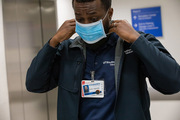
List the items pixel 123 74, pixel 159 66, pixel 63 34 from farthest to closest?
pixel 63 34, pixel 123 74, pixel 159 66

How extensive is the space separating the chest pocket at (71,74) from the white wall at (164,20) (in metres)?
1.90

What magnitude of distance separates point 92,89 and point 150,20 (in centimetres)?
213

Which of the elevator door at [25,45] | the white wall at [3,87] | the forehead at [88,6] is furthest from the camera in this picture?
the elevator door at [25,45]

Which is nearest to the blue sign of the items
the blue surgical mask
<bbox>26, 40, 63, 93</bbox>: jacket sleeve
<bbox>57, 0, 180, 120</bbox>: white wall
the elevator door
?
<bbox>57, 0, 180, 120</bbox>: white wall

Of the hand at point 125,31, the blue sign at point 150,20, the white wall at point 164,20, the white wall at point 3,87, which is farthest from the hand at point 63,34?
the blue sign at point 150,20

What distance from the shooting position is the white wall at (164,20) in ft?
9.89

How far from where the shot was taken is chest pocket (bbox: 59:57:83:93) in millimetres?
1318

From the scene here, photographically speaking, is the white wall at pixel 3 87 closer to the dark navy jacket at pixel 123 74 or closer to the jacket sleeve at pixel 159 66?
the dark navy jacket at pixel 123 74

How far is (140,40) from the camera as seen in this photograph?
3.80ft

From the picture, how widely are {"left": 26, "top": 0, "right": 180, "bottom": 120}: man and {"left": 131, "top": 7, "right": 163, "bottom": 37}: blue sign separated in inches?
70.8

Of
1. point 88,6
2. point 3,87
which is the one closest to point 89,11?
point 88,6

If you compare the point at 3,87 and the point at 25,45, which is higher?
the point at 25,45

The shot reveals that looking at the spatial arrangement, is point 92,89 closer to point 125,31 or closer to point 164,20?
point 125,31

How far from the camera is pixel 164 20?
304cm
